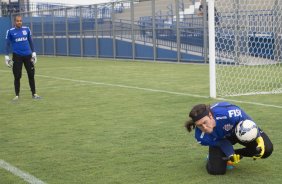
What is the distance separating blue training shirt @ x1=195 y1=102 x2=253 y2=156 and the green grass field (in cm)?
33

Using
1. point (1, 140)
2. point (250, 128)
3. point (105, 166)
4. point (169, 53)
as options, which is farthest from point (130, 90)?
point (169, 53)

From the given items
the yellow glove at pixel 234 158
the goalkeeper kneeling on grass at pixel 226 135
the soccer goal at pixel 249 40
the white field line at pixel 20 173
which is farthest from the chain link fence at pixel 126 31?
the yellow glove at pixel 234 158

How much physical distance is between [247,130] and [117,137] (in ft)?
8.64

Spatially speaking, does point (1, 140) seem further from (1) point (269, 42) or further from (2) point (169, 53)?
(2) point (169, 53)

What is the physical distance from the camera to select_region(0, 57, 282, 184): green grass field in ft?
17.3

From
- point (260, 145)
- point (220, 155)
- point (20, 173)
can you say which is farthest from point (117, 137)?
point (260, 145)

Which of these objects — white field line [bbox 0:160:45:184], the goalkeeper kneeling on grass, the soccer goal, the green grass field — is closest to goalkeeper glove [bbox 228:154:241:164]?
the goalkeeper kneeling on grass

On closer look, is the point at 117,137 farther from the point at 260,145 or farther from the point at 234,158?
the point at 260,145

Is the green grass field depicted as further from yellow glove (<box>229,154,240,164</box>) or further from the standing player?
the standing player

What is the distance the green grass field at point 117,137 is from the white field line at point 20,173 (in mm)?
61

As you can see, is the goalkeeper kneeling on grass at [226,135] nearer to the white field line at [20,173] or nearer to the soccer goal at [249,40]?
the white field line at [20,173]

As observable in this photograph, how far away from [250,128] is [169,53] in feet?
64.3

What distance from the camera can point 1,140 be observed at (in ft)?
23.7

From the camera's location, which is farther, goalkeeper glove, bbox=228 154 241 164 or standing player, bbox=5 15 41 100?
standing player, bbox=5 15 41 100
